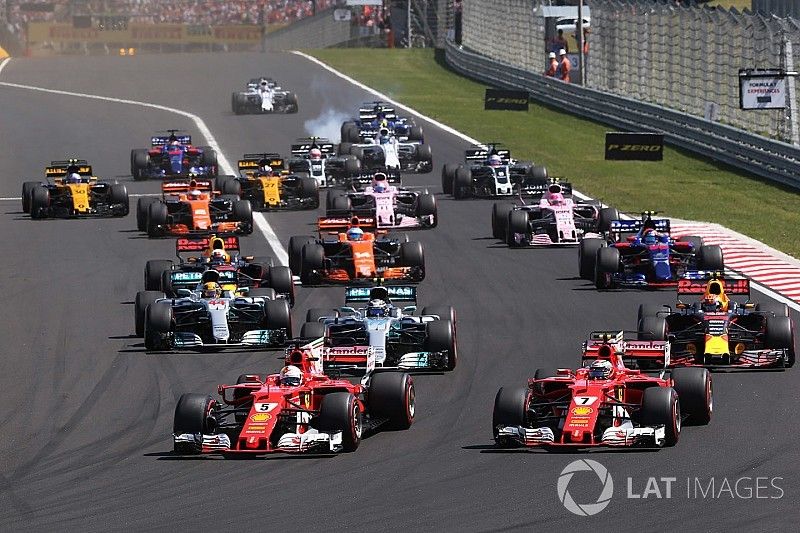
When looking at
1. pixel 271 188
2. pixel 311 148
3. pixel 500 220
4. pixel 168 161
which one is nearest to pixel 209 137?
pixel 168 161

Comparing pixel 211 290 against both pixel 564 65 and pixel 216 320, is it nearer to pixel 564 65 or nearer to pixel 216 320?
pixel 216 320

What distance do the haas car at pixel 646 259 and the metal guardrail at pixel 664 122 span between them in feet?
49.3

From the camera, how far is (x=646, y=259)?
112 ft

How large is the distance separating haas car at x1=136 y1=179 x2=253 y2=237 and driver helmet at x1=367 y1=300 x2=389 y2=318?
1518 centimetres

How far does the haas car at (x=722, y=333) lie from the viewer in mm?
25953

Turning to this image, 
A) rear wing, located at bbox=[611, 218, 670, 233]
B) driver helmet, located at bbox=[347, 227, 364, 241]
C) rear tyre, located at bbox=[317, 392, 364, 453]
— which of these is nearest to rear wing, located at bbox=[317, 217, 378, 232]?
driver helmet, located at bbox=[347, 227, 364, 241]

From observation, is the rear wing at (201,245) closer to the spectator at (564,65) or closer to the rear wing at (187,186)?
the rear wing at (187,186)

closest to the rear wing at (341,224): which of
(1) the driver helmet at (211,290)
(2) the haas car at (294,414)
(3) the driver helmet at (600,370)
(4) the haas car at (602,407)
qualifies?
(1) the driver helmet at (211,290)

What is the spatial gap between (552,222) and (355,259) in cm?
607

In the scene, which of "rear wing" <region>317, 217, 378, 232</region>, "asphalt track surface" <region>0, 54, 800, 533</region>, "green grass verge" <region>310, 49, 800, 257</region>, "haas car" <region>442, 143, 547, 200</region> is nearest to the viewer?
"asphalt track surface" <region>0, 54, 800, 533</region>

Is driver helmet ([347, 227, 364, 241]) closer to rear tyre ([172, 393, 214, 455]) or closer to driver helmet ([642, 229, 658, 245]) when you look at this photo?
driver helmet ([642, 229, 658, 245])

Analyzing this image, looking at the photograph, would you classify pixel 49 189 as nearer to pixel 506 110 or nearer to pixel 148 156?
pixel 148 156

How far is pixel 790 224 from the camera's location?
143 feet

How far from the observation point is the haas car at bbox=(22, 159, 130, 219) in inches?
1805
